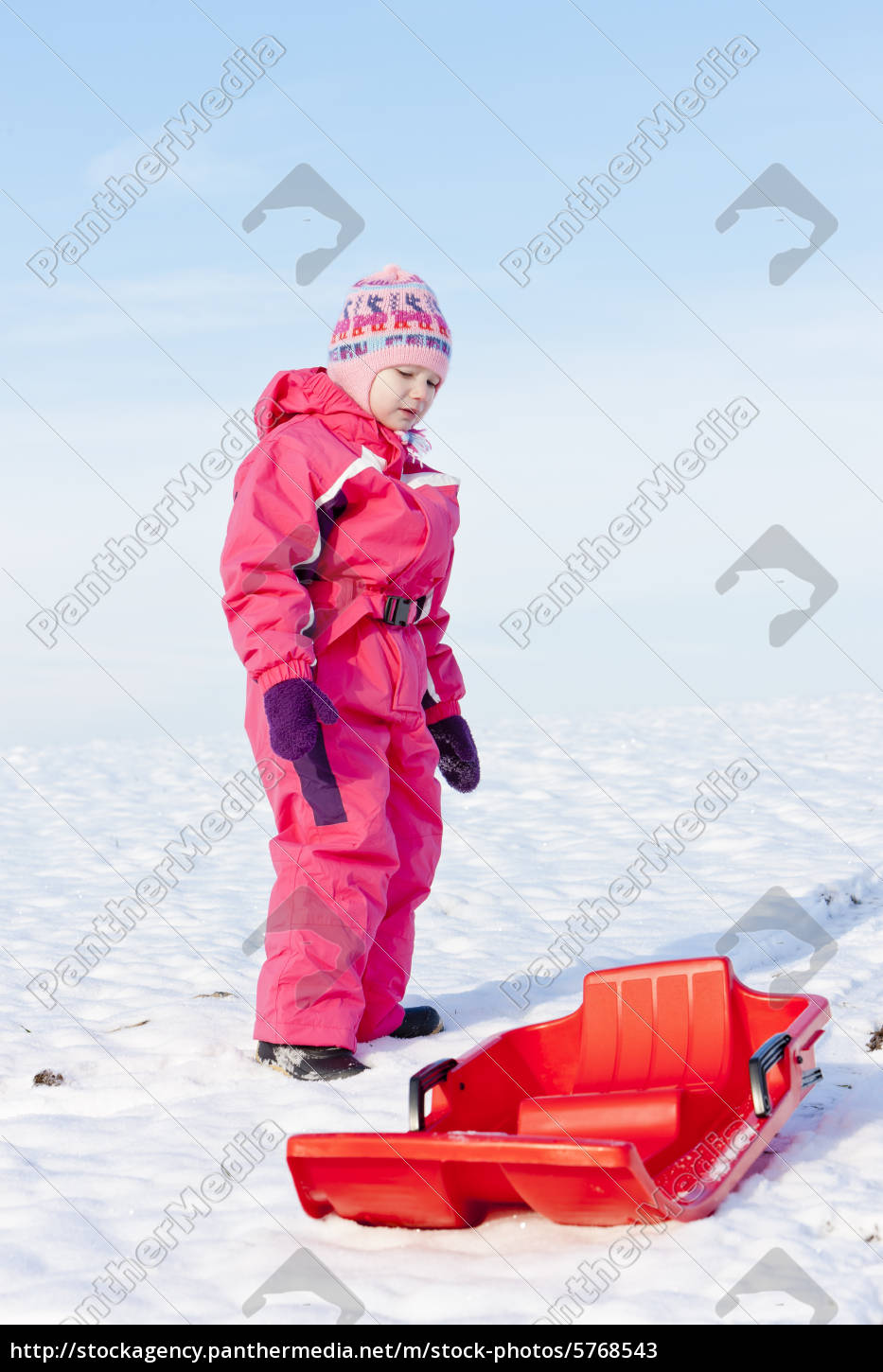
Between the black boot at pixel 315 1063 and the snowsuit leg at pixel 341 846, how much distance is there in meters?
0.02

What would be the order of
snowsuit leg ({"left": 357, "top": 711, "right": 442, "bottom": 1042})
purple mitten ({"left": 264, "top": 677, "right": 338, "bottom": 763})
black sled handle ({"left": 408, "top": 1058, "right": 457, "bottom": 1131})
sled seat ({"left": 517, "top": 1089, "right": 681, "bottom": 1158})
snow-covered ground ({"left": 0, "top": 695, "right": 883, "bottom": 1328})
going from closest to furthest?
snow-covered ground ({"left": 0, "top": 695, "right": 883, "bottom": 1328})
black sled handle ({"left": 408, "top": 1058, "right": 457, "bottom": 1131})
sled seat ({"left": 517, "top": 1089, "right": 681, "bottom": 1158})
purple mitten ({"left": 264, "top": 677, "right": 338, "bottom": 763})
snowsuit leg ({"left": 357, "top": 711, "right": 442, "bottom": 1042})

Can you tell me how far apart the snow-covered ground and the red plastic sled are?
0.07 m

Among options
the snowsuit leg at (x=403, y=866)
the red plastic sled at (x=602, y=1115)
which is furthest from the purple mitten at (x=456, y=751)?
the red plastic sled at (x=602, y=1115)

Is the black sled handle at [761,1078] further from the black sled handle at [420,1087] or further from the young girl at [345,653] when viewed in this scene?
the young girl at [345,653]

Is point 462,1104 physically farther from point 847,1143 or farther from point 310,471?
point 310,471

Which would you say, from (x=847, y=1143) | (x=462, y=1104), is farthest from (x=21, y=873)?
(x=847, y=1143)

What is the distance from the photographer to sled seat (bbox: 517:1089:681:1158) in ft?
7.74

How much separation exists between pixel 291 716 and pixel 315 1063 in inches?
31.8

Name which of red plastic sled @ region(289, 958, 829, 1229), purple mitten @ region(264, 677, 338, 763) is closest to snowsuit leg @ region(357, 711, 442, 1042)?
purple mitten @ region(264, 677, 338, 763)

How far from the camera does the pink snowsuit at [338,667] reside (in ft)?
9.61

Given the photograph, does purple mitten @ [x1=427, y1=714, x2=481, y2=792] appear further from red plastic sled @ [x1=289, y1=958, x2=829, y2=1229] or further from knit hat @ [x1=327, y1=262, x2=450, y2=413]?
red plastic sled @ [x1=289, y1=958, x2=829, y2=1229]

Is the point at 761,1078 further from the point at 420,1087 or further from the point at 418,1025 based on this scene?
the point at 418,1025

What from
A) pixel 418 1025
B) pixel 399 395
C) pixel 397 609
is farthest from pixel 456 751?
pixel 399 395

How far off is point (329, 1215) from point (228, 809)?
4.73m
